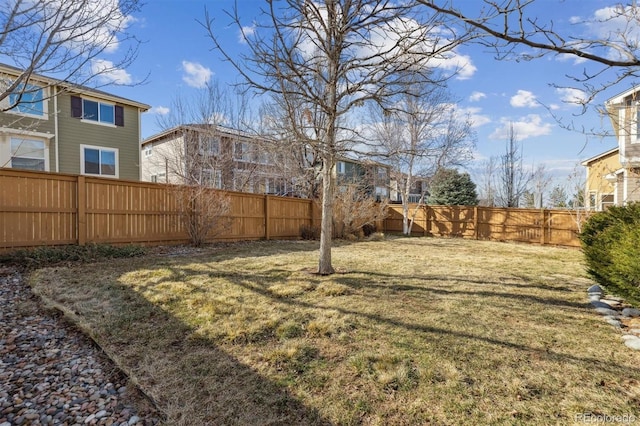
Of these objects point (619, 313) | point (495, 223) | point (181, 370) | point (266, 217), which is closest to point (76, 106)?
point (266, 217)

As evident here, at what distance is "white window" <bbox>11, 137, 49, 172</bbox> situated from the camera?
11.4 metres

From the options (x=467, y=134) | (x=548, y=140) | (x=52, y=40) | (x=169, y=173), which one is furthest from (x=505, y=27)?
(x=169, y=173)

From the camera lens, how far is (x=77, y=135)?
12.9m

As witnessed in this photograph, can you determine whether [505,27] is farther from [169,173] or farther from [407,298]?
→ [169,173]

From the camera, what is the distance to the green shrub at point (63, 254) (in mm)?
5520

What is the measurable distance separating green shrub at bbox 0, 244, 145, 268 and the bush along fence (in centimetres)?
40

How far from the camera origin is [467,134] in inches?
615

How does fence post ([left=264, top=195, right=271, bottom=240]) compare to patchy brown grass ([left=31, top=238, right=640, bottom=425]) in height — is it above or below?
above

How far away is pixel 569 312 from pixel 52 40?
7.35 m

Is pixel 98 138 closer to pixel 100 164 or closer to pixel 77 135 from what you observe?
pixel 77 135

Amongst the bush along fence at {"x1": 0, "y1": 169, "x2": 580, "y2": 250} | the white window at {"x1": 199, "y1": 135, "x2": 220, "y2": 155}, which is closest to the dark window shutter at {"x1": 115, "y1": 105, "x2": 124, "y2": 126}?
the white window at {"x1": 199, "y1": 135, "x2": 220, "y2": 155}

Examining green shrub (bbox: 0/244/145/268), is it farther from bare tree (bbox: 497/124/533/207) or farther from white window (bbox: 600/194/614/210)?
bare tree (bbox: 497/124/533/207)

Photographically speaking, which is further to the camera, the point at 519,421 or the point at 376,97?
the point at 376,97

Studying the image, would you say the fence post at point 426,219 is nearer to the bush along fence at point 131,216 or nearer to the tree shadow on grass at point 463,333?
the bush along fence at point 131,216
